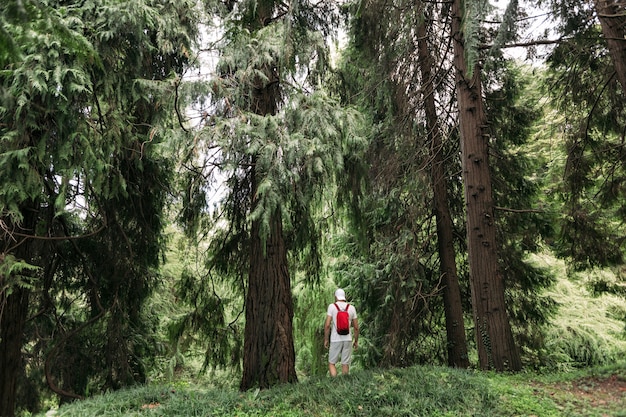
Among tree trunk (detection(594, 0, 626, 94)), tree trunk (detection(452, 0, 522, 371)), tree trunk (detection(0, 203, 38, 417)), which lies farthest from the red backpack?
tree trunk (detection(594, 0, 626, 94))

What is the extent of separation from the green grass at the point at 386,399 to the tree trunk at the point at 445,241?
9.14 ft

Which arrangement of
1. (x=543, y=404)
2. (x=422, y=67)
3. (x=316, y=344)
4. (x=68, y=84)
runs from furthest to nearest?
(x=316, y=344) → (x=422, y=67) → (x=68, y=84) → (x=543, y=404)

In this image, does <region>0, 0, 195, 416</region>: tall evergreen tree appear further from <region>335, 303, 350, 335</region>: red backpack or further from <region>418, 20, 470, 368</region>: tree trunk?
<region>418, 20, 470, 368</region>: tree trunk

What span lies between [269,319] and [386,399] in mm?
2090

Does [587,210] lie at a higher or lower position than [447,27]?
lower

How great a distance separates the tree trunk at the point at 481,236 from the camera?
6320 millimetres

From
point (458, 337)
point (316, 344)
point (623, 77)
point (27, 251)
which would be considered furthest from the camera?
point (316, 344)

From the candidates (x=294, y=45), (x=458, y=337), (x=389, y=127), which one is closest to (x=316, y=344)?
(x=458, y=337)

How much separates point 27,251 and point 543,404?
265 inches

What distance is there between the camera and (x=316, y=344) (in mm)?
11078

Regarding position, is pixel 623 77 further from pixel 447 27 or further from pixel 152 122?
pixel 152 122

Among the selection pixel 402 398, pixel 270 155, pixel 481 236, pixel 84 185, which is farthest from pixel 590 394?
pixel 84 185

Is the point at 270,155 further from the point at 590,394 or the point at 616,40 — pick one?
the point at 616,40

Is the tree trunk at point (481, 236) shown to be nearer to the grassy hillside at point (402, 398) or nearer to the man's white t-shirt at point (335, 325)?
the grassy hillside at point (402, 398)
